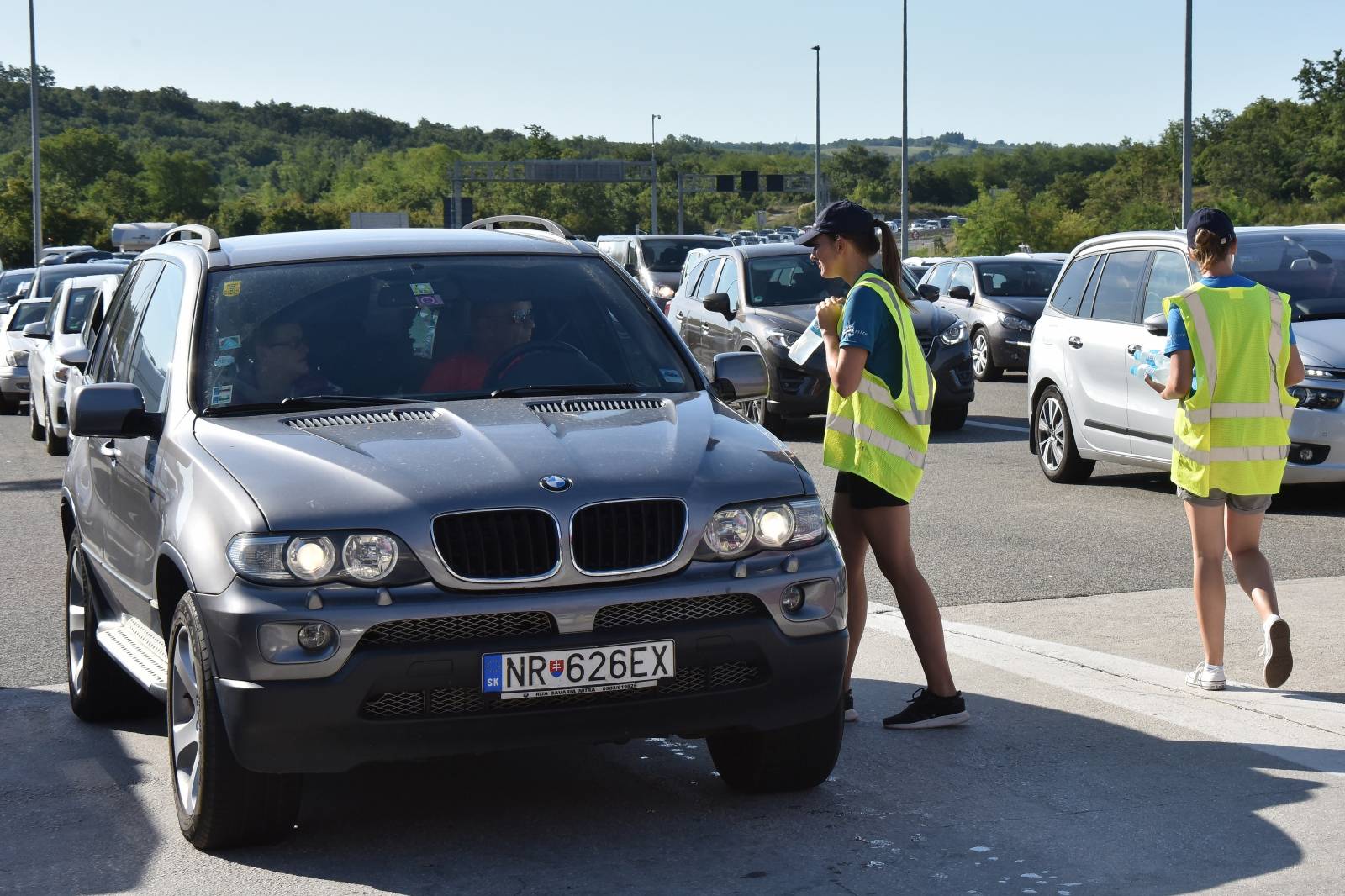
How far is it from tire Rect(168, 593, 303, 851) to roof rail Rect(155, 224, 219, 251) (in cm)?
163

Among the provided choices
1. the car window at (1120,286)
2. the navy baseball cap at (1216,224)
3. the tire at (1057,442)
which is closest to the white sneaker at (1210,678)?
the navy baseball cap at (1216,224)

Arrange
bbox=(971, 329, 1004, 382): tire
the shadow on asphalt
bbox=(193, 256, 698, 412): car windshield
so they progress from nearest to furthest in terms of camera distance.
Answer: the shadow on asphalt, bbox=(193, 256, 698, 412): car windshield, bbox=(971, 329, 1004, 382): tire

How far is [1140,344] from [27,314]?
1552 centimetres

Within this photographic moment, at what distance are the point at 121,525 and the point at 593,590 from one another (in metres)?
1.97

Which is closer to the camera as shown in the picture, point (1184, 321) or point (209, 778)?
point (209, 778)

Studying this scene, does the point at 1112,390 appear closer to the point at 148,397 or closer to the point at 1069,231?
the point at 148,397

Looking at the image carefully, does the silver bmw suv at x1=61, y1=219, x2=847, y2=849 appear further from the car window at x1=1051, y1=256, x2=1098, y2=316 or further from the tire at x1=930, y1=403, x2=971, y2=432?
the tire at x1=930, y1=403, x2=971, y2=432

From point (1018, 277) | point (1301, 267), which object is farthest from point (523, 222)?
point (1018, 277)

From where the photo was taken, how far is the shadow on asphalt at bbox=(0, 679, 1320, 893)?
4.53 meters

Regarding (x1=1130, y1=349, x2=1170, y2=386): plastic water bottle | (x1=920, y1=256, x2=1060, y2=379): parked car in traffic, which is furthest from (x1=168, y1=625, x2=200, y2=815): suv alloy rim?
(x1=920, y1=256, x2=1060, y2=379): parked car in traffic

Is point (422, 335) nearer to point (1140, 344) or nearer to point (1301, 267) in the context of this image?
point (1140, 344)

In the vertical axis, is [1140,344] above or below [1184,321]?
below

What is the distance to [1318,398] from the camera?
11047 mm

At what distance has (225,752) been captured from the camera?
4.61 meters
